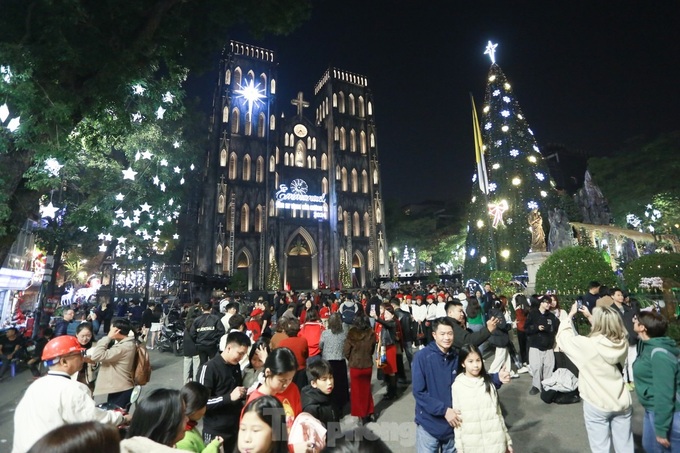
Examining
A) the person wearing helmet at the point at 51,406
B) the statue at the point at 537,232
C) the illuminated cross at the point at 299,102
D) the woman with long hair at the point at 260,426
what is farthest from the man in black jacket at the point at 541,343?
the illuminated cross at the point at 299,102

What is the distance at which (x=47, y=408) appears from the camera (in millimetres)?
2438

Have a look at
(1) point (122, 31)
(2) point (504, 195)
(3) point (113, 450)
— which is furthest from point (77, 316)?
(2) point (504, 195)

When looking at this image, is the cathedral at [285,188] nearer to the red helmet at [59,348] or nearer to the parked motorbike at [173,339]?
the parked motorbike at [173,339]

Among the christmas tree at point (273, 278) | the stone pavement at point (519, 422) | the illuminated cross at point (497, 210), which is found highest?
the illuminated cross at point (497, 210)

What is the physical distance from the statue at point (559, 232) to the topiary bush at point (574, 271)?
650 cm

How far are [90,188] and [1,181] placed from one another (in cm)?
977

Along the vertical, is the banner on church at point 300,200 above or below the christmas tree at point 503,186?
above

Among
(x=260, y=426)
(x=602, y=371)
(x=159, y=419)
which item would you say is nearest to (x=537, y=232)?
(x=602, y=371)

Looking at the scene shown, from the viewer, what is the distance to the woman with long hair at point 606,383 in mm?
3193

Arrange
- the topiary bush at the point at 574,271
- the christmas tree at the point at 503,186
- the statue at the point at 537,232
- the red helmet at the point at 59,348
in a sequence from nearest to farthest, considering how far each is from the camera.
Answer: the red helmet at the point at 59,348, the topiary bush at the point at 574,271, the statue at the point at 537,232, the christmas tree at the point at 503,186

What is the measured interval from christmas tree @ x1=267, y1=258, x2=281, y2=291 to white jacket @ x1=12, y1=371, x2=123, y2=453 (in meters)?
30.1

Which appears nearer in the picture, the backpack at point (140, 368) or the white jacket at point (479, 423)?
the white jacket at point (479, 423)

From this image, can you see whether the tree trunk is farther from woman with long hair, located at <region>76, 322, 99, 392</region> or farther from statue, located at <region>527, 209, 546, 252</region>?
statue, located at <region>527, 209, 546, 252</region>

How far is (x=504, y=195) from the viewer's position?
63.0ft
